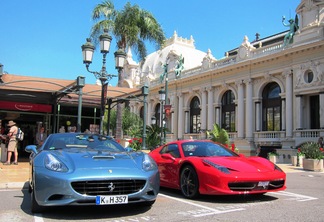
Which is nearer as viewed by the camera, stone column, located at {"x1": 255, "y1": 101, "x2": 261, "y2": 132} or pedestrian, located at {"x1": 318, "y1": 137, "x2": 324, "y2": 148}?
pedestrian, located at {"x1": 318, "y1": 137, "x2": 324, "y2": 148}

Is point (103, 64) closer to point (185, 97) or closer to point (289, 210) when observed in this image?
point (289, 210)

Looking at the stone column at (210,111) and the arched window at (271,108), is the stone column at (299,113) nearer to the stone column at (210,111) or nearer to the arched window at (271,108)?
the arched window at (271,108)

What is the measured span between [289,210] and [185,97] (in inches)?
1518

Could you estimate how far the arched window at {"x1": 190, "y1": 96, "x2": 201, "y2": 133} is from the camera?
140 feet

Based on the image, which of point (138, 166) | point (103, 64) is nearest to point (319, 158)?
point (103, 64)

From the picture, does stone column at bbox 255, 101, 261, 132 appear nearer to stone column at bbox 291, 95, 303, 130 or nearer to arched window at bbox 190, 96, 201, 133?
stone column at bbox 291, 95, 303, 130

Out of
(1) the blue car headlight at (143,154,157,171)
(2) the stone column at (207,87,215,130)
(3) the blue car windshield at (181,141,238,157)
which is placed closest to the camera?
(1) the blue car headlight at (143,154,157,171)

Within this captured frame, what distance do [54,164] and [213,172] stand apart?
298 centimetres

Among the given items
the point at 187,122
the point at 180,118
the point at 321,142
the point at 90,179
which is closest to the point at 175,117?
the point at 180,118

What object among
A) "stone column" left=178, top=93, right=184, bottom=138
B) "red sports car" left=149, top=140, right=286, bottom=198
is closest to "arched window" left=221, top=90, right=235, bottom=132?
"stone column" left=178, top=93, right=184, bottom=138

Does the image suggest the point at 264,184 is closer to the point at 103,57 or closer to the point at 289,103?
the point at 103,57

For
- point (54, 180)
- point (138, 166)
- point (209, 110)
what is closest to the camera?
point (54, 180)

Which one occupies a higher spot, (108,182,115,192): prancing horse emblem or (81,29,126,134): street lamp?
(81,29,126,134): street lamp

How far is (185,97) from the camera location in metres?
44.5
